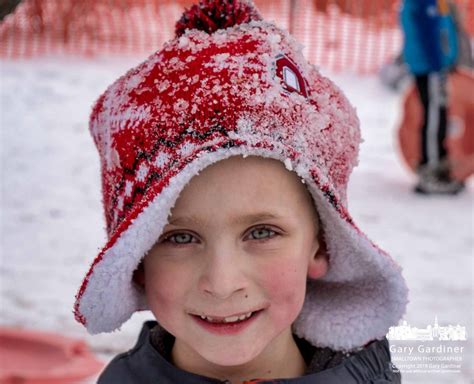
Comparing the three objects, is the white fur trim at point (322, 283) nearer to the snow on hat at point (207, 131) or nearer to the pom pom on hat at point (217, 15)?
the snow on hat at point (207, 131)

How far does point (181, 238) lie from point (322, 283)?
0.41m

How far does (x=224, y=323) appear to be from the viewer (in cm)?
148

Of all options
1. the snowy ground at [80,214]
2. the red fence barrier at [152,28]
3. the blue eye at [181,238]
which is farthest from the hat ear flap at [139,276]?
the red fence barrier at [152,28]

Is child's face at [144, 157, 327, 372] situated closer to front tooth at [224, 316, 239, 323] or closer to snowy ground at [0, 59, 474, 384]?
front tooth at [224, 316, 239, 323]

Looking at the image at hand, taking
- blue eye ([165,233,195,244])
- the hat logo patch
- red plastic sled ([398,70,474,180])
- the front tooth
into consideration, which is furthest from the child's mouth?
red plastic sled ([398,70,474,180])

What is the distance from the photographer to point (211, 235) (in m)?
1.45

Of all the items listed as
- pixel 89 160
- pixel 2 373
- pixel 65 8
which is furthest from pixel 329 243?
pixel 65 8

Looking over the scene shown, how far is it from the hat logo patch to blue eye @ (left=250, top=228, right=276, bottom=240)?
9.1 inches

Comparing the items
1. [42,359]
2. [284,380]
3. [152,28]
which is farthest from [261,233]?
[152,28]

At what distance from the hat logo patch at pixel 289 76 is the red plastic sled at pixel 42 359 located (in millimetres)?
1532

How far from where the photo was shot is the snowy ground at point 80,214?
3420mm

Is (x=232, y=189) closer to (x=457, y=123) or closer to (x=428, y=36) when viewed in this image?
(x=428, y=36)

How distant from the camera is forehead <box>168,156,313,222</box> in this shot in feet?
4.71

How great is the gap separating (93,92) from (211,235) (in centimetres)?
599
